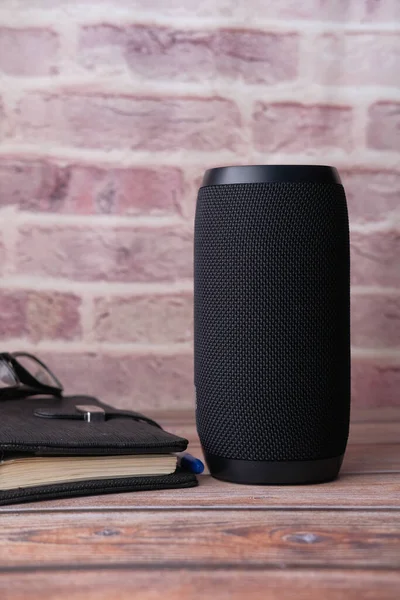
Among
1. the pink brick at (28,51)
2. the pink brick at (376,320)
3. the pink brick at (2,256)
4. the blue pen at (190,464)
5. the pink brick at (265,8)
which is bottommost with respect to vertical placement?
the blue pen at (190,464)

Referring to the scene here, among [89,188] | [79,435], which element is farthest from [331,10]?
[79,435]

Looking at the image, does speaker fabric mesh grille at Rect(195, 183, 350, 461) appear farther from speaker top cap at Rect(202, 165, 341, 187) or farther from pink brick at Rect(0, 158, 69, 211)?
pink brick at Rect(0, 158, 69, 211)

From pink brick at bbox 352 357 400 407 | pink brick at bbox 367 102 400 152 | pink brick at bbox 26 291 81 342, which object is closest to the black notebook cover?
pink brick at bbox 26 291 81 342

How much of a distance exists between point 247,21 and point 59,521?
31.7 inches

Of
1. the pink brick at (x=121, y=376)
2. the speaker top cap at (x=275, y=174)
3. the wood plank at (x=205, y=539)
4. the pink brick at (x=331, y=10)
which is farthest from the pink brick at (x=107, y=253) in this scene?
the wood plank at (x=205, y=539)

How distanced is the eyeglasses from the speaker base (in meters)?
0.32

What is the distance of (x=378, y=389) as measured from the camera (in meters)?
1.25

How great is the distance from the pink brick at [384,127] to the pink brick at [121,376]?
0.41 meters

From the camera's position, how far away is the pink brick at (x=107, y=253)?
3.96 feet

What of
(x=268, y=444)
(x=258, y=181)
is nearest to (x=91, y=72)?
(x=258, y=181)

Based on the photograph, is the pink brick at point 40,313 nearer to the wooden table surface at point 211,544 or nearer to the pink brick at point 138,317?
the pink brick at point 138,317

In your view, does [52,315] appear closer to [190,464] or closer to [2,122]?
[2,122]

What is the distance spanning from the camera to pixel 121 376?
1225 millimetres

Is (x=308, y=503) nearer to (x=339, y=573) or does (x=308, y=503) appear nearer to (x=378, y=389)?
(x=339, y=573)
